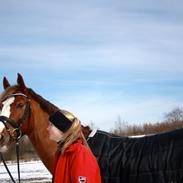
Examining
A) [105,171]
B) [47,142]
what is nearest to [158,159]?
[105,171]

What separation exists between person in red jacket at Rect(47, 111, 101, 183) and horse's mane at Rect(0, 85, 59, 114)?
1761 millimetres

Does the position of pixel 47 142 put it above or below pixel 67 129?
below

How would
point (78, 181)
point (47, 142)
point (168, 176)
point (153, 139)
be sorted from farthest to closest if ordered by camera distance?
point (47, 142) → point (153, 139) → point (168, 176) → point (78, 181)

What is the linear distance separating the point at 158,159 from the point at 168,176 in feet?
0.81

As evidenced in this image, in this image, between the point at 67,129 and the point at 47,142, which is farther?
the point at 47,142

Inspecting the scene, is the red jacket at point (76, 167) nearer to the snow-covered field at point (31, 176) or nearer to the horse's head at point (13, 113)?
the horse's head at point (13, 113)

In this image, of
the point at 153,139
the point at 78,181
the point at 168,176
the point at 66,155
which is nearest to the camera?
the point at 78,181

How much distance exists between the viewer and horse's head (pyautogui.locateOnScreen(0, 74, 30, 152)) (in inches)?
195

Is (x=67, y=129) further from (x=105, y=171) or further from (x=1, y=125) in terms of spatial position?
(x=1, y=125)

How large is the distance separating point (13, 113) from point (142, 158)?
72.8 inches

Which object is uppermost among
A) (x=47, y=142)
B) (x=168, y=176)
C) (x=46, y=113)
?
(x=46, y=113)

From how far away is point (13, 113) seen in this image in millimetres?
5070

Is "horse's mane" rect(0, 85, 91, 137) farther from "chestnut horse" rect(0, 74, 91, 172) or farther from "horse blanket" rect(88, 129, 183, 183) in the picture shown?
"horse blanket" rect(88, 129, 183, 183)

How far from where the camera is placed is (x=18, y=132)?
506 cm
